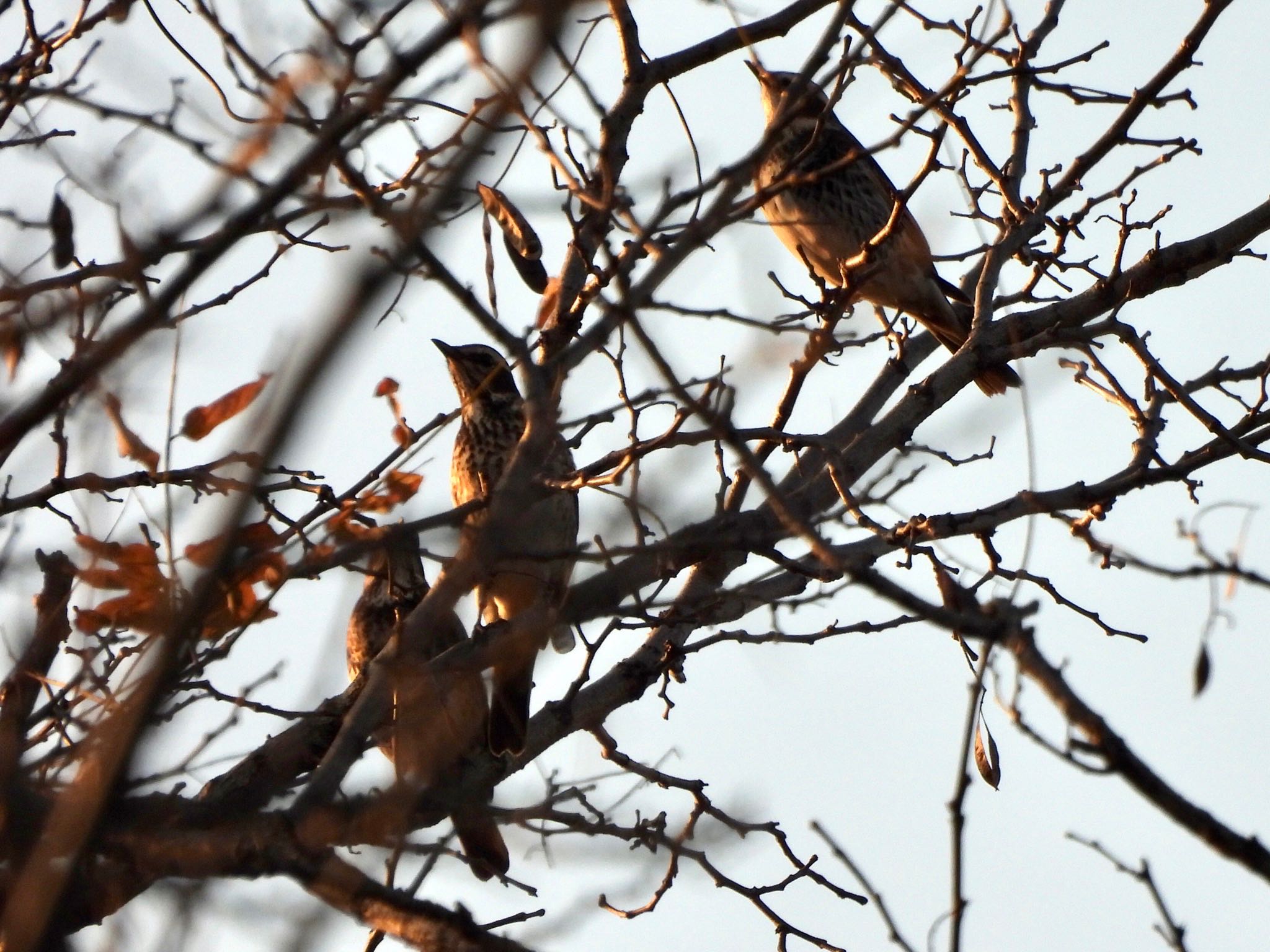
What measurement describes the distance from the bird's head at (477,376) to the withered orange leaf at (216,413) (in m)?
3.19

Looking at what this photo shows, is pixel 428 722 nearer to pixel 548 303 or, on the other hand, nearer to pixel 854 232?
pixel 548 303

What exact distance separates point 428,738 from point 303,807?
27 cm

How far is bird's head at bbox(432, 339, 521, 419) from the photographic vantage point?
7.24 m

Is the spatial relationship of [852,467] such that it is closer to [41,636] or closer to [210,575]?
[41,636]

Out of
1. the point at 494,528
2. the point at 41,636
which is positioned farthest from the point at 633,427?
the point at 41,636

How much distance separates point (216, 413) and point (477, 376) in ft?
11.6

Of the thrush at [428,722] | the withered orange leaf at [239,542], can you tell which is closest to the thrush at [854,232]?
the thrush at [428,722]

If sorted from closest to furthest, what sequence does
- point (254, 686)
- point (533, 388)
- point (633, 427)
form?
point (533, 388)
point (633, 427)
point (254, 686)

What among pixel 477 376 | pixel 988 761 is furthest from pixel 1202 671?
pixel 477 376

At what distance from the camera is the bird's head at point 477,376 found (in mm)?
7238

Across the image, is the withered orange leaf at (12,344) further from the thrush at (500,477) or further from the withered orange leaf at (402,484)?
the thrush at (500,477)

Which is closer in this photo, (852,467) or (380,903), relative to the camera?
(380,903)

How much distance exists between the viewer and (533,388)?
9.23 feet

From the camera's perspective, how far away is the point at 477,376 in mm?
7387
